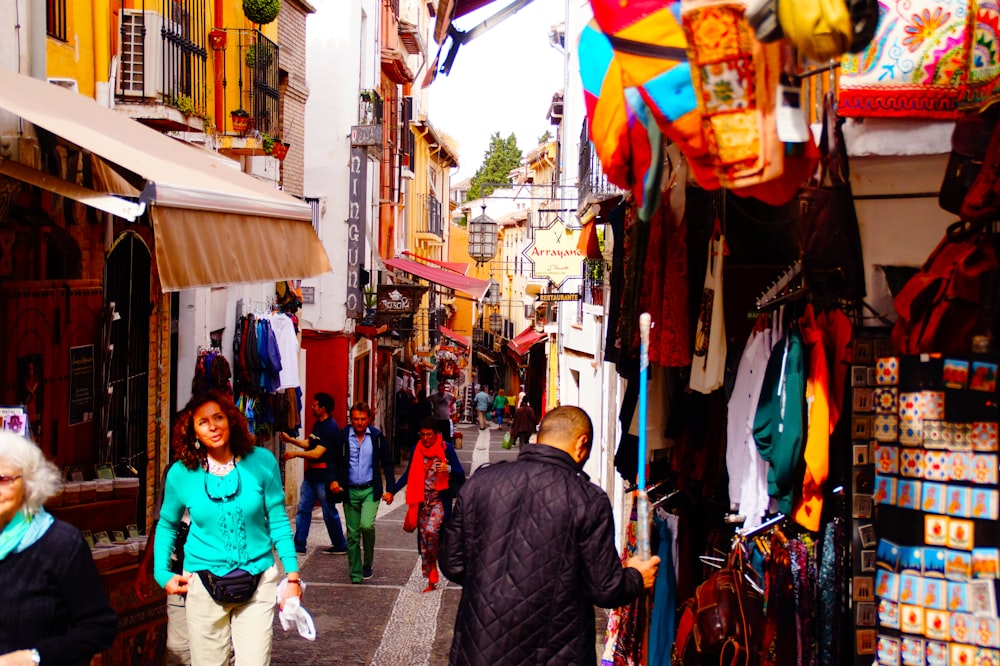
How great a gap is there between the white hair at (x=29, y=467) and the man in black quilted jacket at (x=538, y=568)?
1735mm

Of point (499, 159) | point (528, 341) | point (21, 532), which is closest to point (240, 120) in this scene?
point (21, 532)

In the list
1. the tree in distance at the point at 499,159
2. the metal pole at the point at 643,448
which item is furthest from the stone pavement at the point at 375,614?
the tree in distance at the point at 499,159

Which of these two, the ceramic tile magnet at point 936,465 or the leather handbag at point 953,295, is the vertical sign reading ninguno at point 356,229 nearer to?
the leather handbag at point 953,295

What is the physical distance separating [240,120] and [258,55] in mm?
1463

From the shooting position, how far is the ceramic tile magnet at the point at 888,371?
14.5 ft

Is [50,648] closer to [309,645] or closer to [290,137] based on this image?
[309,645]

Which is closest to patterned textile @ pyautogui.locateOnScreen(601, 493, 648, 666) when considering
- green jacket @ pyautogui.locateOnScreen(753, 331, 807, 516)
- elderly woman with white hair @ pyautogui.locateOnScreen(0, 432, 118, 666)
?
green jacket @ pyautogui.locateOnScreen(753, 331, 807, 516)

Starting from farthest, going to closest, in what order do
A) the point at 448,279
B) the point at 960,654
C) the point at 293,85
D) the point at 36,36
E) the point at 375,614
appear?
the point at 448,279, the point at 293,85, the point at 375,614, the point at 36,36, the point at 960,654

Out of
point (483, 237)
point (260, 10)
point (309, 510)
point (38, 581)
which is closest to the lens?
point (38, 581)

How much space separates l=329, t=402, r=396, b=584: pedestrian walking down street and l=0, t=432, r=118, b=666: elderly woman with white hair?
6.68 m

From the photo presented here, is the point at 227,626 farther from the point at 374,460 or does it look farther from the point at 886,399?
the point at 374,460

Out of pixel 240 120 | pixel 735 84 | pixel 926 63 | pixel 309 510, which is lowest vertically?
pixel 309 510

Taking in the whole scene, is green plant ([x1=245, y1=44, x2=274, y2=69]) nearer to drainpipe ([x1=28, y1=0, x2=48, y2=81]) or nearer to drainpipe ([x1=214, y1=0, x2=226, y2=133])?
drainpipe ([x1=214, y1=0, x2=226, y2=133])

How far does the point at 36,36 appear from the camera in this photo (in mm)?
8086
